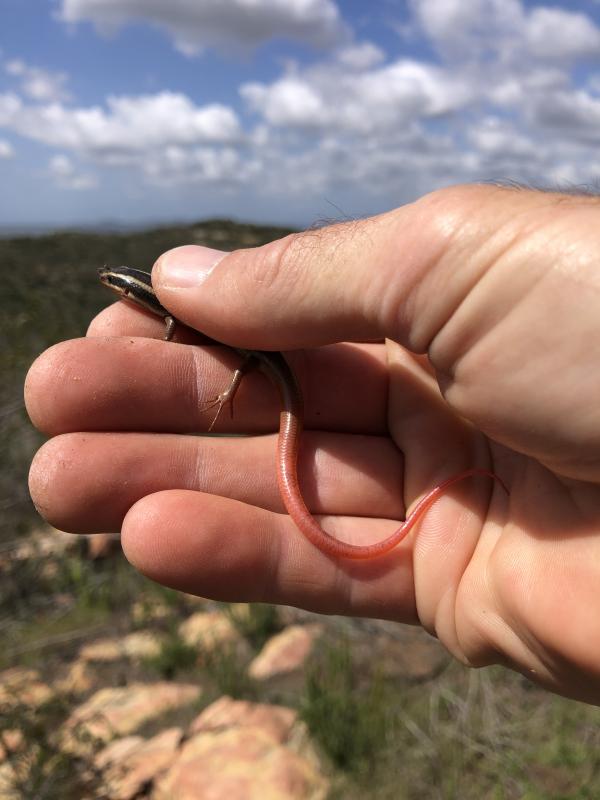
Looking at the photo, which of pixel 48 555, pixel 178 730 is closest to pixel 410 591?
pixel 178 730

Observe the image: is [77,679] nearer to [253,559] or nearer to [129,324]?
[253,559]

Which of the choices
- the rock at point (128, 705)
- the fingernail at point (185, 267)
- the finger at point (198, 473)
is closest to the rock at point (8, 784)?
the rock at point (128, 705)

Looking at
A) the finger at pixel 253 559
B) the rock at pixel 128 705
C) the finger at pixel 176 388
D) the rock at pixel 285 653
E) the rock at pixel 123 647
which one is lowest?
the rock at pixel 123 647

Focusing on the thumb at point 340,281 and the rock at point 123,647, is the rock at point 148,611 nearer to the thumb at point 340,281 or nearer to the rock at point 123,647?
the rock at point 123,647

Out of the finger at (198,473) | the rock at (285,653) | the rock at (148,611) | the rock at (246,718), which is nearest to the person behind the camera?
the finger at (198,473)

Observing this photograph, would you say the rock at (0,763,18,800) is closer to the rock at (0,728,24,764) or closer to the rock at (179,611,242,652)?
the rock at (0,728,24,764)

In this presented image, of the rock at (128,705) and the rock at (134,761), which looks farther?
the rock at (128,705)

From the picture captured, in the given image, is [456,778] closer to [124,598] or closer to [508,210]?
[508,210]
